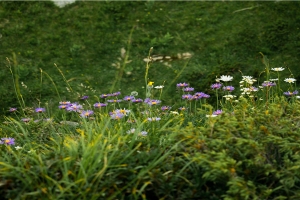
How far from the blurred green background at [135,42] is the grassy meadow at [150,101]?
0.03m

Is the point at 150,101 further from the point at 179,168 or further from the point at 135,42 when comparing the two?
the point at 135,42

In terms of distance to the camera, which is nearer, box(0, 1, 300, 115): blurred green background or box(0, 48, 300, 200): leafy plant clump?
box(0, 48, 300, 200): leafy plant clump

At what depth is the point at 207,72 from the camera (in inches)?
381

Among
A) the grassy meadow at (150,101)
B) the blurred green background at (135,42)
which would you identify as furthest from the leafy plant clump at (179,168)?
the blurred green background at (135,42)

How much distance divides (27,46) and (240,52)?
4.50m

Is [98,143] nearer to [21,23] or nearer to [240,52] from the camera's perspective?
[240,52]

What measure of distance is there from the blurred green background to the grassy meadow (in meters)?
0.03

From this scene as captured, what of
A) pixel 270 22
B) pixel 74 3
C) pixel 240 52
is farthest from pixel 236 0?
pixel 74 3

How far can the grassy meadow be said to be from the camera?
3.48 m

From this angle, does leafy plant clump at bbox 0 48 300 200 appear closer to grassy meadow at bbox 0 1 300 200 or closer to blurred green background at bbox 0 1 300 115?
grassy meadow at bbox 0 1 300 200

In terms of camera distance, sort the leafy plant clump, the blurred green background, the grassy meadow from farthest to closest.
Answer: the blurred green background, the grassy meadow, the leafy plant clump

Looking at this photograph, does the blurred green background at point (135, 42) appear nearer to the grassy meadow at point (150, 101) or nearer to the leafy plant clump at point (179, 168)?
the grassy meadow at point (150, 101)

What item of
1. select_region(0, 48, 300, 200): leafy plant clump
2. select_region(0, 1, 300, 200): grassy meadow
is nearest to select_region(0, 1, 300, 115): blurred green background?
select_region(0, 1, 300, 200): grassy meadow

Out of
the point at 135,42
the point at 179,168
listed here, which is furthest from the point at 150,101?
the point at 135,42
